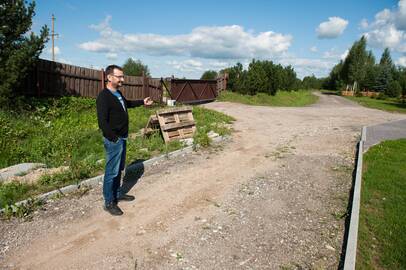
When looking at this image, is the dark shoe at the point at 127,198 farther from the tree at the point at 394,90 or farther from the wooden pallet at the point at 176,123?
the tree at the point at 394,90

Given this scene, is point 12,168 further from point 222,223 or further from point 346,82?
point 346,82

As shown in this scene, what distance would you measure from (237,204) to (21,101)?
342 inches

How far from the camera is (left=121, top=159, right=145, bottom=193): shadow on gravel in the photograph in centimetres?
579

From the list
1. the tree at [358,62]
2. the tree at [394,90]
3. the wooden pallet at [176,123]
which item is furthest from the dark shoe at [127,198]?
the tree at [358,62]

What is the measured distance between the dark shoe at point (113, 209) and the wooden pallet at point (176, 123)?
13.5ft

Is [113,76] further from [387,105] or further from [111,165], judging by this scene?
[387,105]

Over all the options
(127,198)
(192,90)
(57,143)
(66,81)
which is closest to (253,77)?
(192,90)

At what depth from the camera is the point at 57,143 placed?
7531 mm

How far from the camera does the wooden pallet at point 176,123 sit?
8.84 meters

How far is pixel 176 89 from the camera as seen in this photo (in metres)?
18.8

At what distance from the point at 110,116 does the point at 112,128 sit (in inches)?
6.9

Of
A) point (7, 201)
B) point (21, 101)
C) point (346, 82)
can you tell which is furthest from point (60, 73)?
point (346, 82)

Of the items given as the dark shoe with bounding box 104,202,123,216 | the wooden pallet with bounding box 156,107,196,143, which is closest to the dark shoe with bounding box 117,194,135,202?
the dark shoe with bounding box 104,202,123,216

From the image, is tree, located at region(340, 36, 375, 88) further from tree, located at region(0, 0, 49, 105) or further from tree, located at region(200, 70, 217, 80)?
tree, located at region(0, 0, 49, 105)
